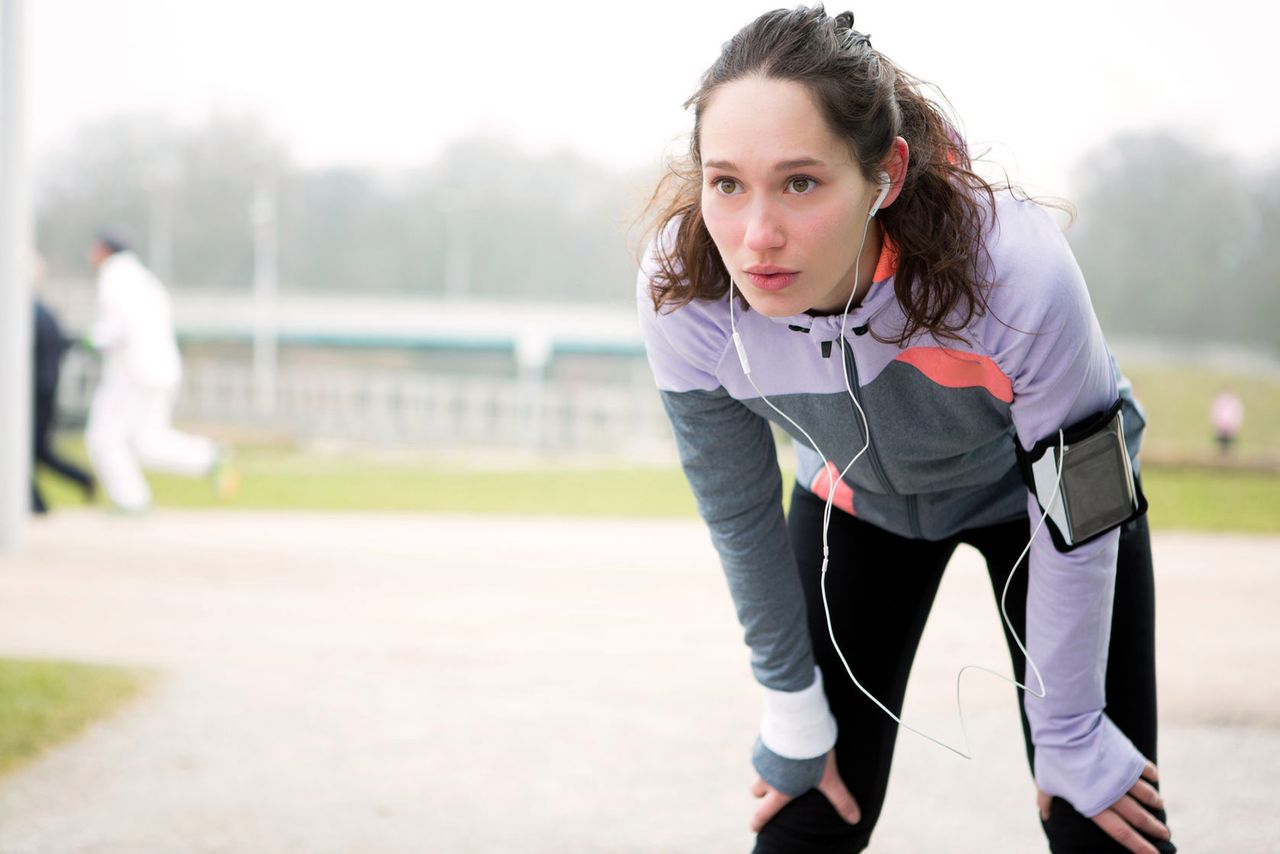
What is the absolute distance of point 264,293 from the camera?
58.6ft

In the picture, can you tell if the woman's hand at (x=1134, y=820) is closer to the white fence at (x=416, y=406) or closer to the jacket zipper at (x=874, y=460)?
the jacket zipper at (x=874, y=460)

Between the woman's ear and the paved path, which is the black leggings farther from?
the paved path

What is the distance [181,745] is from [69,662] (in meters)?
1.07

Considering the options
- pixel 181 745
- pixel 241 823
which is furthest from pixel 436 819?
pixel 181 745

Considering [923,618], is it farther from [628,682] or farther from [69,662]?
[69,662]

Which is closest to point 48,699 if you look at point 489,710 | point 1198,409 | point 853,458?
point 489,710

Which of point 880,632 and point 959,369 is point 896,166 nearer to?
point 959,369

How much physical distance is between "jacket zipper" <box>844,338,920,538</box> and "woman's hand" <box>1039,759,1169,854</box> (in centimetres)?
43

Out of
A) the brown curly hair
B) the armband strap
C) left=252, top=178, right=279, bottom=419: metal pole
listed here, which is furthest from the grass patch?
left=252, top=178, right=279, bottom=419: metal pole

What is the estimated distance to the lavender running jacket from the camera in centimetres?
134

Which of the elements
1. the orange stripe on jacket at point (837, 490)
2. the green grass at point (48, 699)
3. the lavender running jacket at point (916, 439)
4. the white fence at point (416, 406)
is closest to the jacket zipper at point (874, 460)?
the lavender running jacket at point (916, 439)

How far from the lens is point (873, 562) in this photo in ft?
5.75

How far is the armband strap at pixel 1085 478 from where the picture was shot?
1394 millimetres

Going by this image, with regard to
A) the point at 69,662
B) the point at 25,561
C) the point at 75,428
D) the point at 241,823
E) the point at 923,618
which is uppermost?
the point at 923,618
